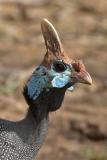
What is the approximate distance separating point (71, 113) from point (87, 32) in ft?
9.50

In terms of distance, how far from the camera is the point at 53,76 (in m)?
5.10

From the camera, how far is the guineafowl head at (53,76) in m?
5.10

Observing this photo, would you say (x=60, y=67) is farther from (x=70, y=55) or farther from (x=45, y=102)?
(x=70, y=55)

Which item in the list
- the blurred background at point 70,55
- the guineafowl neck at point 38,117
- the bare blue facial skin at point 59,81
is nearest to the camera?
the bare blue facial skin at point 59,81

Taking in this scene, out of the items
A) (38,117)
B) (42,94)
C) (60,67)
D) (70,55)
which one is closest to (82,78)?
(60,67)

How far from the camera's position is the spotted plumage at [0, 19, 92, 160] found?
5113 millimetres

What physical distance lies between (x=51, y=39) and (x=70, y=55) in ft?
15.4

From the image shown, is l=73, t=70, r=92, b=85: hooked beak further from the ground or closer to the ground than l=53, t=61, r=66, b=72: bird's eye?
closer to the ground

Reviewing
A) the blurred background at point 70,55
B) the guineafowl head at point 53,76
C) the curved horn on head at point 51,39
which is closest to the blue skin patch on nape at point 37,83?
Answer: the guineafowl head at point 53,76

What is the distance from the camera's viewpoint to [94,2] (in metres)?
11.8

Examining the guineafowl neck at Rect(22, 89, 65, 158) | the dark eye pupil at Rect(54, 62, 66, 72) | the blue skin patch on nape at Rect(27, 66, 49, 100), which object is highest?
the dark eye pupil at Rect(54, 62, 66, 72)

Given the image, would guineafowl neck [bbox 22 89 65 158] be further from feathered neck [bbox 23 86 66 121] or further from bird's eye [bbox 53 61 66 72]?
bird's eye [bbox 53 61 66 72]

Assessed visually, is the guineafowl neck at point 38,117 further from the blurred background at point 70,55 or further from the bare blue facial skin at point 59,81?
the blurred background at point 70,55

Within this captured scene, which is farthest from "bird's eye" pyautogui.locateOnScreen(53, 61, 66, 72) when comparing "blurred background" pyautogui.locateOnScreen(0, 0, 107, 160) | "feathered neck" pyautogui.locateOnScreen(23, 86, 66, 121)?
"blurred background" pyautogui.locateOnScreen(0, 0, 107, 160)
